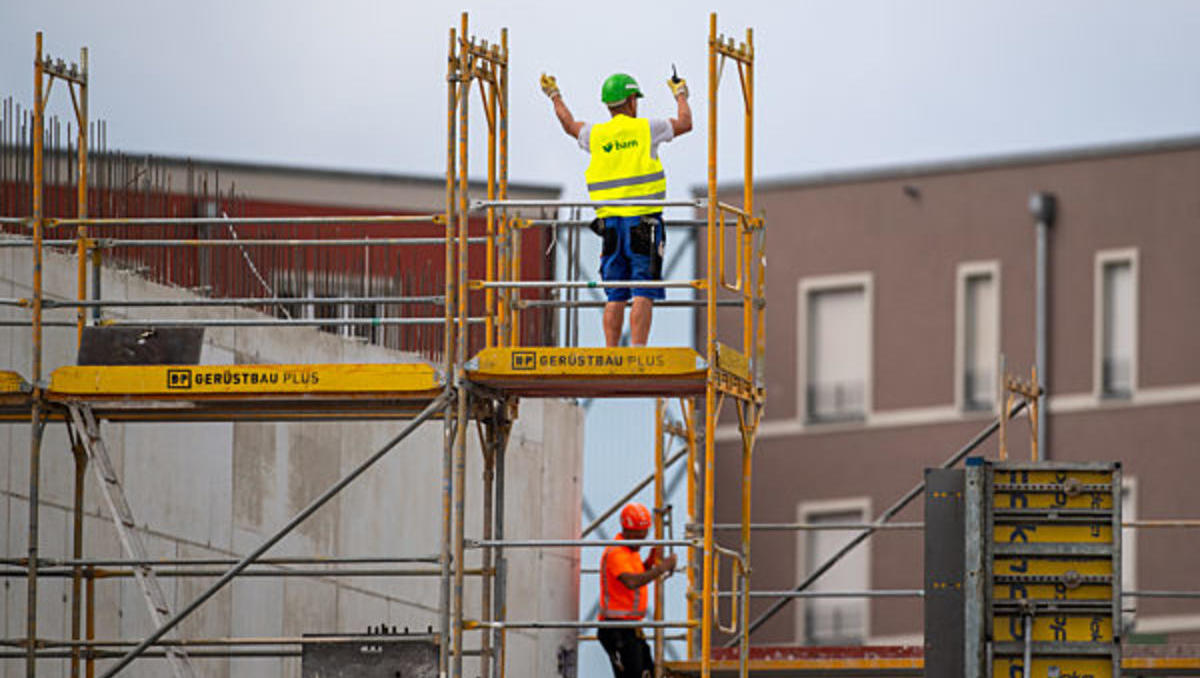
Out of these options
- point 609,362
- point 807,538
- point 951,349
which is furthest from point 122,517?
point 807,538

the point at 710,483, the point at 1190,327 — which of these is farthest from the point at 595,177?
the point at 1190,327

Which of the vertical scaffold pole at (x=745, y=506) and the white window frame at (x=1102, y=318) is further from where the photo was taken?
the white window frame at (x=1102, y=318)

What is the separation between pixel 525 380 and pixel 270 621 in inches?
183

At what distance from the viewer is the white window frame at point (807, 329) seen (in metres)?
50.1

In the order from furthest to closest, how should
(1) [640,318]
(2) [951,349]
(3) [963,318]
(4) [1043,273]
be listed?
(2) [951,349] < (3) [963,318] < (4) [1043,273] < (1) [640,318]

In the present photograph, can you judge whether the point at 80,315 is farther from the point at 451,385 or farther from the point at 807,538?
the point at 807,538

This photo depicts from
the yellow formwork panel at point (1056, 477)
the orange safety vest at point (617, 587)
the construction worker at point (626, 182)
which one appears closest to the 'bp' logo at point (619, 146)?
the construction worker at point (626, 182)

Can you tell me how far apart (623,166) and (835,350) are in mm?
33031

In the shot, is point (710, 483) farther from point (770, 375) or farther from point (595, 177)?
point (770, 375)

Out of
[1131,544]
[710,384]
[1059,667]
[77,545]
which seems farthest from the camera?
[1131,544]

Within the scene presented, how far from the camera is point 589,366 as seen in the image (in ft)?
57.1

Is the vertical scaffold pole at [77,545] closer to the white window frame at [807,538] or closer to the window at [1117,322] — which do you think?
the window at [1117,322]

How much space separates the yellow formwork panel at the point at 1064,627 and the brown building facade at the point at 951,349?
25723 millimetres

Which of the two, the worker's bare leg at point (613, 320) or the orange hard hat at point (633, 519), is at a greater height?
the worker's bare leg at point (613, 320)
